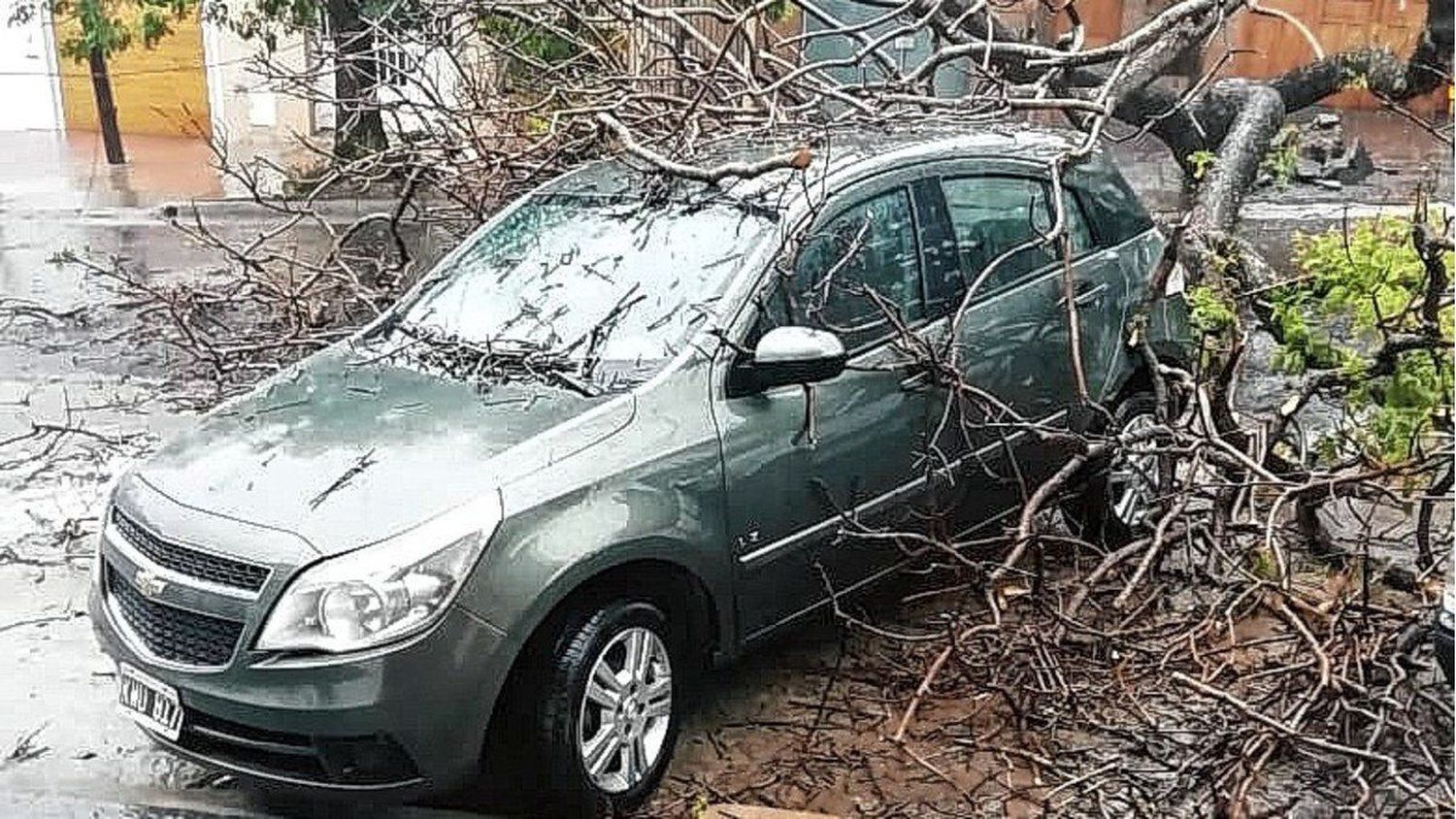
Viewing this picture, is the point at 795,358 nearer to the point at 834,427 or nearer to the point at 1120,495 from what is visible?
the point at 834,427

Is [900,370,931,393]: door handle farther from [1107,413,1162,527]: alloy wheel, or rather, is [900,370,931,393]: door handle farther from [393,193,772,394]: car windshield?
[1107,413,1162,527]: alloy wheel

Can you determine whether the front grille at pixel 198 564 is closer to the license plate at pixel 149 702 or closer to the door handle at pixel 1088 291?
the license plate at pixel 149 702

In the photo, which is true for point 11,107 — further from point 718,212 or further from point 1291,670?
point 1291,670

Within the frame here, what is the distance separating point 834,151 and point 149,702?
2.85m

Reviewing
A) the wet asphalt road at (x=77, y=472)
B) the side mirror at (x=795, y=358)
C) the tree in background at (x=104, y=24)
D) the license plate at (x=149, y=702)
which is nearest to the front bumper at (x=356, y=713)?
the license plate at (x=149, y=702)

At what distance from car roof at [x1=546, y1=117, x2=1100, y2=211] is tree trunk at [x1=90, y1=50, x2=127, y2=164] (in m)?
12.1

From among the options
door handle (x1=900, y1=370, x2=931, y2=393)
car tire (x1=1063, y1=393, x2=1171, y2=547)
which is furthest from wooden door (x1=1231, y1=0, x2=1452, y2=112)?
door handle (x1=900, y1=370, x2=931, y2=393)

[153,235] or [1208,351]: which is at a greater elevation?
[1208,351]

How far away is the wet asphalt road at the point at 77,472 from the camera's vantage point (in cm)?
429

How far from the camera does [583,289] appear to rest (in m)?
4.67

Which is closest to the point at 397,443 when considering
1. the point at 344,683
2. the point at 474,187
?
the point at 344,683

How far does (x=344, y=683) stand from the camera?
11.4ft

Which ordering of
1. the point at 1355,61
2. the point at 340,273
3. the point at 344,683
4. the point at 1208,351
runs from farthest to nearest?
the point at 1355,61
the point at 340,273
the point at 1208,351
the point at 344,683

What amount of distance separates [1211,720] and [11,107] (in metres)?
21.2
